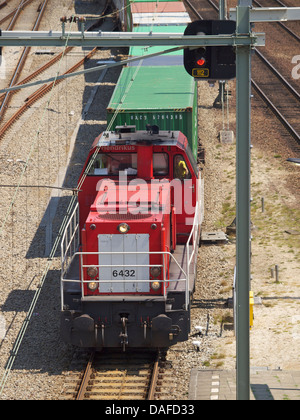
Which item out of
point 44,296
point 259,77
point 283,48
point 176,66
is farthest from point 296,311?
point 283,48

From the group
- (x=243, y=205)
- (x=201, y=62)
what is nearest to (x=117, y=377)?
(x=243, y=205)

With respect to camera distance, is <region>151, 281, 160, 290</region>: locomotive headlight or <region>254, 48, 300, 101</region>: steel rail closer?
<region>151, 281, 160, 290</region>: locomotive headlight

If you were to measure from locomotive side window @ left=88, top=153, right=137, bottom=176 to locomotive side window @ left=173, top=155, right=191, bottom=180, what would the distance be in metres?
0.79

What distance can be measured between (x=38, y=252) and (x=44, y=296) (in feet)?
7.05

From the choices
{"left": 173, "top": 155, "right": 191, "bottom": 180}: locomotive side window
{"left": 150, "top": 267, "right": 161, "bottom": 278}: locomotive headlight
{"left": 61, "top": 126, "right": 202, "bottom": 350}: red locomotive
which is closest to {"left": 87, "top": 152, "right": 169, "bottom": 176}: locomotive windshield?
{"left": 173, "top": 155, "right": 191, "bottom": 180}: locomotive side window

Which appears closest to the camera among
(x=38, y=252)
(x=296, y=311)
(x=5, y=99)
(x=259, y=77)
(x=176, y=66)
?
(x=296, y=311)

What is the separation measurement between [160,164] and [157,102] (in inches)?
205

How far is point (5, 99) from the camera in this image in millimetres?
26875

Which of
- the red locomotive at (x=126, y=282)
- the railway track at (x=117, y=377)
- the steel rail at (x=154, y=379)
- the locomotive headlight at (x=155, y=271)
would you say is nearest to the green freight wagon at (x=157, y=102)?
the red locomotive at (x=126, y=282)

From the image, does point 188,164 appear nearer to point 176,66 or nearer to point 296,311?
point 296,311

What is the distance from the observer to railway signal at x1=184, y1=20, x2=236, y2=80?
Result: 9.55 metres

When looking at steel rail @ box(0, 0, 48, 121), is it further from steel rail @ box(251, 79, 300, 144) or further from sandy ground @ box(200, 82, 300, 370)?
steel rail @ box(251, 79, 300, 144)

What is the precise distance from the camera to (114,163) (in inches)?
583

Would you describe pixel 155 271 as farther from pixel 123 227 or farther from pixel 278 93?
pixel 278 93
